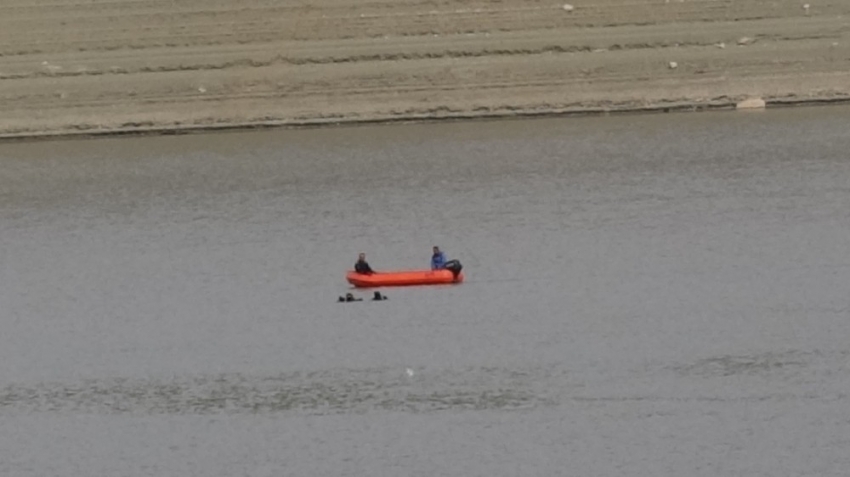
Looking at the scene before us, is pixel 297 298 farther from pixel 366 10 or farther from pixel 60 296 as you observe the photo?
pixel 366 10

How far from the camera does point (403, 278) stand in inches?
1506

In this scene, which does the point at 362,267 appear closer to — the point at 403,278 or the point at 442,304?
the point at 403,278

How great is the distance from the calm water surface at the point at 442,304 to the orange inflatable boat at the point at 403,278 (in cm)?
21

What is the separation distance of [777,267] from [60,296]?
12380 mm

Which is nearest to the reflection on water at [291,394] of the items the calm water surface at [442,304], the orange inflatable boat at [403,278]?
the calm water surface at [442,304]

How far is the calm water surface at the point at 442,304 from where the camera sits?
27.8m

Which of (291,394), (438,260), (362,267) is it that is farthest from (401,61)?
(291,394)

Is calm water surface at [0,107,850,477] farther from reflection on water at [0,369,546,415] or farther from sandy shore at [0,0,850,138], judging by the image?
sandy shore at [0,0,850,138]

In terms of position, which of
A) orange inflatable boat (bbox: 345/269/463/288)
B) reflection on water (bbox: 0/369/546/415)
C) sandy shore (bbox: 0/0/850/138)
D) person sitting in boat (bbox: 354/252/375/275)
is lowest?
reflection on water (bbox: 0/369/546/415)

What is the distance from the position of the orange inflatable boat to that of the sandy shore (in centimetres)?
1830

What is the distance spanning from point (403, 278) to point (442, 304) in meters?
1.57

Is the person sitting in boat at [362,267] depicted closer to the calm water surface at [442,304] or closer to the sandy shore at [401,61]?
the calm water surface at [442,304]

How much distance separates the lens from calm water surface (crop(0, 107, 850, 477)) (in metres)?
27.8

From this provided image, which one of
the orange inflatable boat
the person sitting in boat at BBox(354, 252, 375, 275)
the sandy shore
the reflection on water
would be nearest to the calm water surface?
the reflection on water
